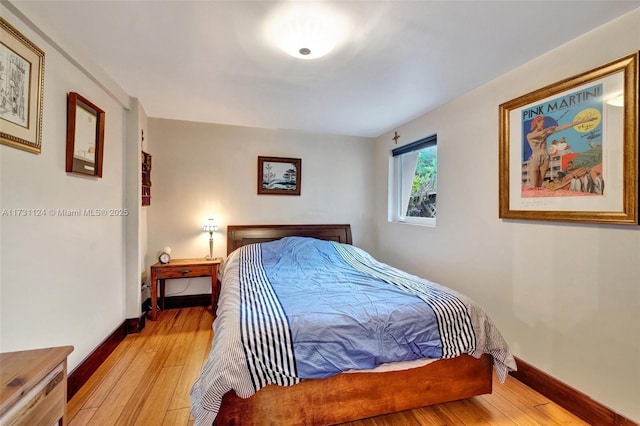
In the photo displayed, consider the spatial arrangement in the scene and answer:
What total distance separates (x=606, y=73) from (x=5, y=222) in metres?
3.19

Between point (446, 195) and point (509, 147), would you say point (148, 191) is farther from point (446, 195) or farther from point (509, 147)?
point (509, 147)

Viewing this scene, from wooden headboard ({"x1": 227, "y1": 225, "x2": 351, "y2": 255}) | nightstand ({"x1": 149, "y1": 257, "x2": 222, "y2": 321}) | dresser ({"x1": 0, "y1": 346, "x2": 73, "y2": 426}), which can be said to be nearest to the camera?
dresser ({"x1": 0, "y1": 346, "x2": 73, "y2": 426})

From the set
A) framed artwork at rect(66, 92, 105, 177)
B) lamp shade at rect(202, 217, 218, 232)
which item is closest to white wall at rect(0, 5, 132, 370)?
framed artwork at rect(66, 92, 105, 177)

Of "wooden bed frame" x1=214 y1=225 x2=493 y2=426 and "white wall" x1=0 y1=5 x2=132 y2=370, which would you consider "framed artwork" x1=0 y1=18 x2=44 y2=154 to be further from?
"wooden bed frame" x1=214 y1=225 x2=493 y2=426

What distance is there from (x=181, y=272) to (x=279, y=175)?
162 centimetres

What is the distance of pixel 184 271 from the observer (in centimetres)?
311

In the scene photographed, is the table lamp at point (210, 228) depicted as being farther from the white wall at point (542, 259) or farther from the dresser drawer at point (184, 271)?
the white wall at point (542, 259)

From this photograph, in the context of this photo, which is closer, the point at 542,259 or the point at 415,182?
the point at 542,259

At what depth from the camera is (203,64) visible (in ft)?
6.68

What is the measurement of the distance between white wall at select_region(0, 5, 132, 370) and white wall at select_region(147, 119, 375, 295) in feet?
2.95

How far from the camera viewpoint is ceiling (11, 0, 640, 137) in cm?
147

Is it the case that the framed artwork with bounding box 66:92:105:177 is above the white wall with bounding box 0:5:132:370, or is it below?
above

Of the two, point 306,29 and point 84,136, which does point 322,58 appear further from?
point 84,136

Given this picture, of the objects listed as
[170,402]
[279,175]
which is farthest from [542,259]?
[279,175]
